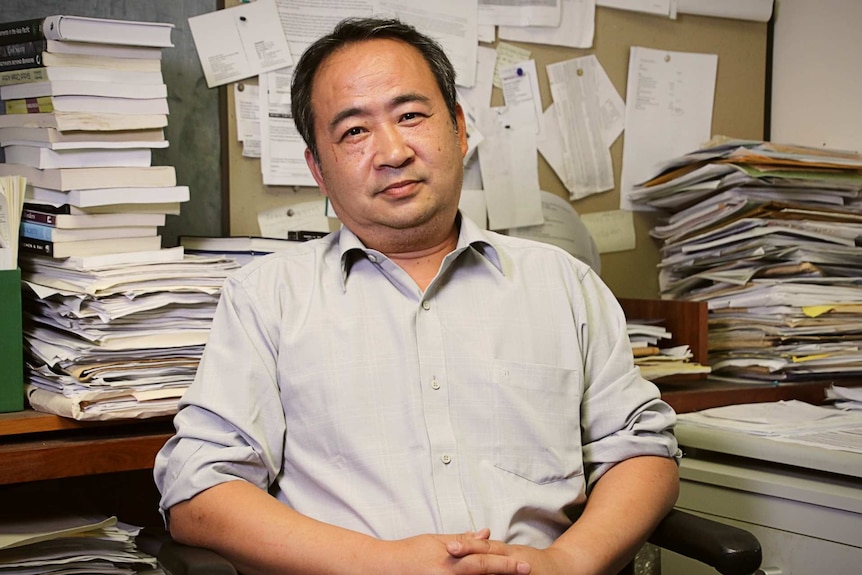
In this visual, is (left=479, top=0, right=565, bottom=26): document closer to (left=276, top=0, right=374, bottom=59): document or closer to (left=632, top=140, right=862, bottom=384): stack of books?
(left=276, top=0, right=374, bottom=59): document

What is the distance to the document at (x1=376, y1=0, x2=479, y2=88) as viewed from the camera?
2.01 meters

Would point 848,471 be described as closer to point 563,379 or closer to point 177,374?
point 563,379

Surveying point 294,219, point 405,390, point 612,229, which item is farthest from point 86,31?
point 612,229

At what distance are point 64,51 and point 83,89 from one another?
0.06 meters

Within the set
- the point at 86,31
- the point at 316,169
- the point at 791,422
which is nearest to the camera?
the point at 86,31

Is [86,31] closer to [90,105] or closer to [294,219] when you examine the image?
[90,105]

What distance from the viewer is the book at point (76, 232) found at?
1.46 m

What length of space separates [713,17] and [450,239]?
128cm

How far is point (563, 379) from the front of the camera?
4.59ft

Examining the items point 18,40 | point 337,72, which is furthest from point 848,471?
point 18,40

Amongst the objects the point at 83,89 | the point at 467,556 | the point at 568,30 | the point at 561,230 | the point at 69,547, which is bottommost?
the point at 69,547

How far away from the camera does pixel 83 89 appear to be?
144cm

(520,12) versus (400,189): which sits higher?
(520,12)

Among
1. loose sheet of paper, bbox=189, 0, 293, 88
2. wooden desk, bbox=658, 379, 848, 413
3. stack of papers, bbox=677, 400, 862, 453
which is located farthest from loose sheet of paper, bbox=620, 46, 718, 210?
loose sheet of paper, bbox=189, 0, 293, 88
